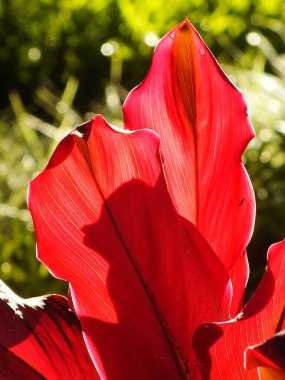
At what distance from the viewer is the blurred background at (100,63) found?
1.89m

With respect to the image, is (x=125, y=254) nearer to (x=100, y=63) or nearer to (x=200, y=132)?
(x=200, y=132)

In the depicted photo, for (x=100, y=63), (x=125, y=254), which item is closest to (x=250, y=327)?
(x=125, y=254)

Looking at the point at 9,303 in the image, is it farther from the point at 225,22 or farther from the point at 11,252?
the point at 225,22

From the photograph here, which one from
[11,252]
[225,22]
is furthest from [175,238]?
[225,22]

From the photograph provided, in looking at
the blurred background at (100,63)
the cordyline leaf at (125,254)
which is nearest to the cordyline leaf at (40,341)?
the cordyline leaf at (125,254)

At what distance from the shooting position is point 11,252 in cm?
155

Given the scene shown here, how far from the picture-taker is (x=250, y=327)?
1.38 feet

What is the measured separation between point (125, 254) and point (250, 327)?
0.08 metres

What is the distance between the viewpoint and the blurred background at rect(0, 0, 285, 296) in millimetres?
1886

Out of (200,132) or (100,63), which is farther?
(100,63)

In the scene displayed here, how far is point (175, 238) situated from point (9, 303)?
10cm

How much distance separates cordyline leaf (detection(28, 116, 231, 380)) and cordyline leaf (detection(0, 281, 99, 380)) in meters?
0.02

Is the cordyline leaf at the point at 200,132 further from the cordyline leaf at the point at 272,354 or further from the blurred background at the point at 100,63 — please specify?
the blurred background at the point at 100,63

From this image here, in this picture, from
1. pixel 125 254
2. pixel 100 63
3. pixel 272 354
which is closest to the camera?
pixel 272 354
